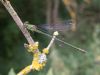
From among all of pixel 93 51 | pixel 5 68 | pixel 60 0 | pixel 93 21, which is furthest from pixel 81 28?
pixel 5 68

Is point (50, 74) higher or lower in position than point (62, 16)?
higher

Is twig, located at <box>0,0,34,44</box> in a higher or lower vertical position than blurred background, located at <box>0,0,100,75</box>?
higher

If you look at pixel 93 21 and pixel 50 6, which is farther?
pixel 93 21

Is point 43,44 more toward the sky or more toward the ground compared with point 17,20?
more toward the ground

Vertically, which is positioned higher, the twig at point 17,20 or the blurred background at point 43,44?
the twig at point 17,20

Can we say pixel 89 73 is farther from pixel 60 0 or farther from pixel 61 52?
pixel 60 0

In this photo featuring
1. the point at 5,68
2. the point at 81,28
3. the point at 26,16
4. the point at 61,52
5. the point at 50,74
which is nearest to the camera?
the point at 50,74

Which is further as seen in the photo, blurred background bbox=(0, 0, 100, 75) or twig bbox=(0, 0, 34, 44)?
blurred background bbox=(0, 0, 100, 75)

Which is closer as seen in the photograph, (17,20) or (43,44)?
(17,20)

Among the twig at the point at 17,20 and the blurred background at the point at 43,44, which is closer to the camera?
the twig at the point at 17,20

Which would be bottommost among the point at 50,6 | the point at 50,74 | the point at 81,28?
the point at 81,28

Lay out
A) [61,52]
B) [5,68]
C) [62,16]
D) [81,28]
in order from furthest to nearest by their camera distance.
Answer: [81,28]
[62,16]
[61,52]
[5,68]
